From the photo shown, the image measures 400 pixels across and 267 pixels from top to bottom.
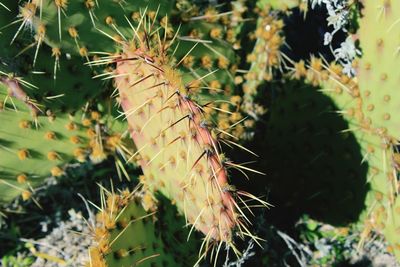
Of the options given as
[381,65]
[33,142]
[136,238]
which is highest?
[381,65]

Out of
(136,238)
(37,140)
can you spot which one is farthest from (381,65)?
(37,140)

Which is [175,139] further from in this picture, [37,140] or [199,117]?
[37,140]

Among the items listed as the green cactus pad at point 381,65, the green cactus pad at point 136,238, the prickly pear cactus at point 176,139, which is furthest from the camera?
the green cactus pad at point 381,65

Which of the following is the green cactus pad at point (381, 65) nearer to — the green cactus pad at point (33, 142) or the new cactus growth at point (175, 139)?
the new cactus growth at point (175, 139)

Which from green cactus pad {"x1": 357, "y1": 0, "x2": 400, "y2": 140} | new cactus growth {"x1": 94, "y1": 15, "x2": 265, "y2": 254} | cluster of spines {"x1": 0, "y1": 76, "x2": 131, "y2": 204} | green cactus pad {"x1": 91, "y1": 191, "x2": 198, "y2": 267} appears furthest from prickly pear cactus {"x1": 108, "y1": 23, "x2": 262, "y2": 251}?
green cactus pad {"x1": 357, "y1": 0, "x2": 400, "y2": 140}

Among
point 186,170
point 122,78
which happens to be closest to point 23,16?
A: point 122,78

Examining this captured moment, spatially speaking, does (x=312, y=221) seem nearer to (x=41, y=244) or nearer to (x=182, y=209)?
(x=182, y=209)

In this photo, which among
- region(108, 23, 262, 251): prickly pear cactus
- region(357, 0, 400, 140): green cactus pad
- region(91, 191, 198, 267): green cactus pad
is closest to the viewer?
region(108, 23, 262, 251): prickly pear cactus

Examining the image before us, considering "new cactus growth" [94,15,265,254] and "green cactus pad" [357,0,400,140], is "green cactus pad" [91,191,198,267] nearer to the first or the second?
"new cactus growth" [94,15,265,254]

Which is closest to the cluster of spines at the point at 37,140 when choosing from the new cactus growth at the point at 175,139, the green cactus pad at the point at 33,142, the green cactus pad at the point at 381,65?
the green cactus pad at the point at 33,142
